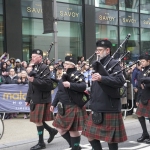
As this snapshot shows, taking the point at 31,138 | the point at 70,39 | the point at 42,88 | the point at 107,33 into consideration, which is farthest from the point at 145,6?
the point at 42,88

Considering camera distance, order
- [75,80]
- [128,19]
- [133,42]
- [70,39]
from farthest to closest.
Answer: [133,42], [128,19], [70,39], [75,80]

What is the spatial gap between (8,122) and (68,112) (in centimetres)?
395

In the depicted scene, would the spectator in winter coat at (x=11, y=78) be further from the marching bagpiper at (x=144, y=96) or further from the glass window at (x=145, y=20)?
the glass window at (x=145, y=20)

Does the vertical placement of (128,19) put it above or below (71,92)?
above

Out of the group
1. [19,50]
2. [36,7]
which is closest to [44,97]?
[19,50]

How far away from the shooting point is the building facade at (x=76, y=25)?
13.7 m

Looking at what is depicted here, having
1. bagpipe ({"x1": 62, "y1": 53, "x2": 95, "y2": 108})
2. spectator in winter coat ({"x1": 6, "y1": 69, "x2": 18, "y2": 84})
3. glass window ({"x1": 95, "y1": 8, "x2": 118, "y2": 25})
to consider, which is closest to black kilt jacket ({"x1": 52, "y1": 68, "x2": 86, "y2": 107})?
bagpipe ({"x1": 62, "y1": 53, "x2": 95, "y2": 108})

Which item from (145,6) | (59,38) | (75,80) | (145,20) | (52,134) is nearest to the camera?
(75,80)

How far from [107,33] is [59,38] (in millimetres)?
3468

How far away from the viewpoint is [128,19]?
62.1ft

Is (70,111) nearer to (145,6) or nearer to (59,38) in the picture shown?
(59,38)

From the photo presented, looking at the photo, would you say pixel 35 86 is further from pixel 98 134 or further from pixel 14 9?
pixel 14 9

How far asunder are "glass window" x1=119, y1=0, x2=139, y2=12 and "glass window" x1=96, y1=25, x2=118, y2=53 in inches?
59.0

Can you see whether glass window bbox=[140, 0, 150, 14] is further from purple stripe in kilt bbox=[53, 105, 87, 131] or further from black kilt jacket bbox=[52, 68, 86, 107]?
purple stripe in kilt bbox=[53, 105, 87, 131]
